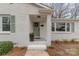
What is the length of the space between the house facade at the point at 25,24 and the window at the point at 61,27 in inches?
6.9

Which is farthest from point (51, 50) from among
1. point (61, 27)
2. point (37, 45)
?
point (61, 27)

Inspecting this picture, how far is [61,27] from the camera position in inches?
471

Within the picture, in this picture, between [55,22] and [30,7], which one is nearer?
[30,7]

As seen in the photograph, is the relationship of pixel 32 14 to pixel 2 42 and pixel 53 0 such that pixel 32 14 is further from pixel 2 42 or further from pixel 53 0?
pixel 53 0

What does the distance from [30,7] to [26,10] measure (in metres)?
0.28

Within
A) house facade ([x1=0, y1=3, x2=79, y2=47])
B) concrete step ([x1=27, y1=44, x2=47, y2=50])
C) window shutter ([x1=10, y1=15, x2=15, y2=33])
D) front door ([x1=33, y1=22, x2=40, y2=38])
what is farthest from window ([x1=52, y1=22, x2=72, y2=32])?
window shutter ([x1=10, y1=15, x2=15, y2=33])

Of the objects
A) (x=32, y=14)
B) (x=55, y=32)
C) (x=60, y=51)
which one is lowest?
(x=60, y=51)

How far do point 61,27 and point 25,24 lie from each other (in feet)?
9.39

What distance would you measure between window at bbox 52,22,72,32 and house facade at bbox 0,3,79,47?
18 cm

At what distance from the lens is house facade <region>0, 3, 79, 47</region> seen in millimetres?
9703

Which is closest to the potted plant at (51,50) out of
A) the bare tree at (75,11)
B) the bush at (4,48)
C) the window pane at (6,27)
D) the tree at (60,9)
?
the bush at (4,48)

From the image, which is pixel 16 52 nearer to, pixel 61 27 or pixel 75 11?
pixel 75 11

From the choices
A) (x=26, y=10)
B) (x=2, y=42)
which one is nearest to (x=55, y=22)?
(x=26, y=10)

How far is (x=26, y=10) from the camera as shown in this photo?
9.93 m
